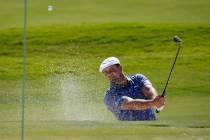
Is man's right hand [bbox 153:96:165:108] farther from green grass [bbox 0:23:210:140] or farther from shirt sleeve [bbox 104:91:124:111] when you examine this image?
green grass [bbox 0:23:210:140]

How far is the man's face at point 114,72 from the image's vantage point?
682cm

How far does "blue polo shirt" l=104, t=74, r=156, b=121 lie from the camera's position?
681 centimetres

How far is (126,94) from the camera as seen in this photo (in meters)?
6.96

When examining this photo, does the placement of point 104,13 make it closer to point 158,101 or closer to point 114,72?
point 114,72

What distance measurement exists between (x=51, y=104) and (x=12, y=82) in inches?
78.6

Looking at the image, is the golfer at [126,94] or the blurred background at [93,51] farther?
the blurred background at [93,51]

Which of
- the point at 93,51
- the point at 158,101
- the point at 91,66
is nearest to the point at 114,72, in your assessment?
the point at 158,101

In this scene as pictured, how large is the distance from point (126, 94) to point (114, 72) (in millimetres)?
260

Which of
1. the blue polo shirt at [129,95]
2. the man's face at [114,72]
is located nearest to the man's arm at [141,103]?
the blue polo shirt at [129,95]

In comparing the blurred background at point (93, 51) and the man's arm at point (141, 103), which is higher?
the man's arm at point (141, 103)

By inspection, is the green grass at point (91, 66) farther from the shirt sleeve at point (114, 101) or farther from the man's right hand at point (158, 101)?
the man's right hand at point (158, 101)

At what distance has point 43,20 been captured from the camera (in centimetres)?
1650

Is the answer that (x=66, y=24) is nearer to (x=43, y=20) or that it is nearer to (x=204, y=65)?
(x=43, y=20)

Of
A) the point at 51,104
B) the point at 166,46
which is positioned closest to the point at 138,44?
the point at 166,46
